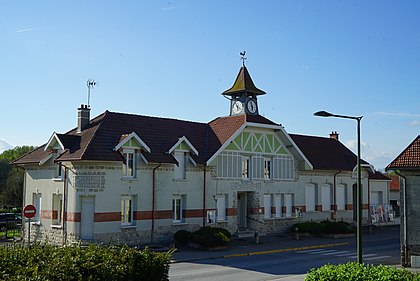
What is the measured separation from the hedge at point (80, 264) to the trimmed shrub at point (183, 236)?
53.8 feet

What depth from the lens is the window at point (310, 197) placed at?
3844cm

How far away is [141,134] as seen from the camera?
30.1m

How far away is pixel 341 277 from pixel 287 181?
25.1m

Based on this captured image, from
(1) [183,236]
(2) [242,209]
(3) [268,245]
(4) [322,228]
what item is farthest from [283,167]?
(1) [183,236]

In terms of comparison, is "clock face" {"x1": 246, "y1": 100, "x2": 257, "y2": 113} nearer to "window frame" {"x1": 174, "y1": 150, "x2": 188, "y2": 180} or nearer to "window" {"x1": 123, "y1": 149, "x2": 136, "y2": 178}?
"window frame" {"x1": 174, "y1": 150, "x2": 188, "y2": 180}

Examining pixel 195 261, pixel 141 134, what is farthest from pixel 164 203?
pixel 195 261

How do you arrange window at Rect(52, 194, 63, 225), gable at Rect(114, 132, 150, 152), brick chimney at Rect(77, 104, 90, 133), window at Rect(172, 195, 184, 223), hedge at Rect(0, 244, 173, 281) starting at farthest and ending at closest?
window at Rect(172, 195, 184, 223) → brick chimney at Rect(77, 104, 90, 133) → window at Rect(52, 194, 63, 225) → gable at Rect(114, 132, 150, 152) → hedge at Rect(0, 244, 173, 281)

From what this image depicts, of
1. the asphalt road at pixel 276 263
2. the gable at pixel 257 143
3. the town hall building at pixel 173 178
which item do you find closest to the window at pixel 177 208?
the town hall building at pixel 173 178

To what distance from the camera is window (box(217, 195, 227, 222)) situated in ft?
107

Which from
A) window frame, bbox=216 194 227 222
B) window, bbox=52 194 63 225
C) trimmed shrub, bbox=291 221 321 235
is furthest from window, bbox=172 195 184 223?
trimmed shrub, bbox=291 221 321 235

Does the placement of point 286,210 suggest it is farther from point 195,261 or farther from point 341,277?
point 341,277

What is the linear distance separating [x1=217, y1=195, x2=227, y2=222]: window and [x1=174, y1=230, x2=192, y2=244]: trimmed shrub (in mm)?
3808

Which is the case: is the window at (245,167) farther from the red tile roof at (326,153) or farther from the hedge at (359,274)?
the hedge at (359,274)

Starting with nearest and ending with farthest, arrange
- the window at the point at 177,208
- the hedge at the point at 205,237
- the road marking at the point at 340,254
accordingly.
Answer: the road marking at the point at 340,254
the hedge at the point at 205,237
the window at the point at 177,208
